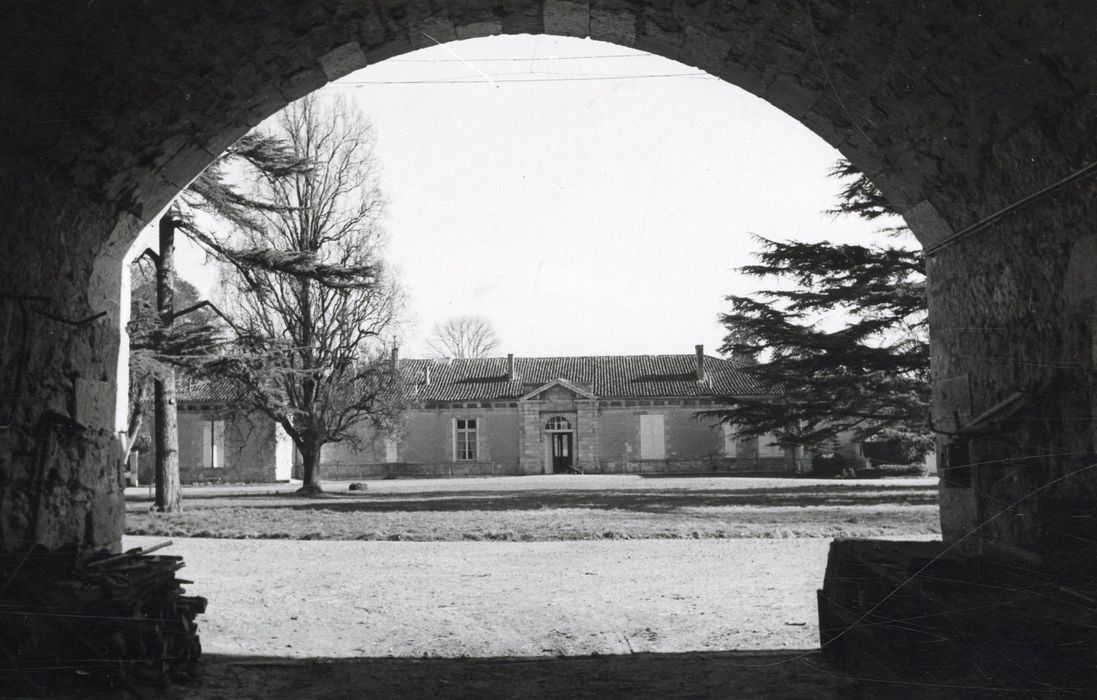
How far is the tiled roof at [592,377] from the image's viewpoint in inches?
1524

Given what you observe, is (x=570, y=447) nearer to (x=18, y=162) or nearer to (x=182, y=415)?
(x=182, y=415)

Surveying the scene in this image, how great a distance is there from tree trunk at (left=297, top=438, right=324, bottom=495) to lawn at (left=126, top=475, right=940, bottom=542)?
7.42 ft

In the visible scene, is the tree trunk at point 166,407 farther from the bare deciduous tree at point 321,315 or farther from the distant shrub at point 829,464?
the distant shrub at point 829,464

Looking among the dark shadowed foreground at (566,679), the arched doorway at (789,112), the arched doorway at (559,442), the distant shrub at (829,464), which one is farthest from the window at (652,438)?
the dark shadowed foreground at (566,679)

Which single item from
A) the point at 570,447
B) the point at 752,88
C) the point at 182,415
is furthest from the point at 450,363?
the point at 752,88

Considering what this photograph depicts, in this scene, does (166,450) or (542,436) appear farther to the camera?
(542,436)

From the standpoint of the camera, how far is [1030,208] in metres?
4.09

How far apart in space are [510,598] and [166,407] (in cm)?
1172

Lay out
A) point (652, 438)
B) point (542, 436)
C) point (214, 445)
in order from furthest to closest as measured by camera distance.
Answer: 1. point (542, 436)
2. point (652, 438)
3. point (214, 445)

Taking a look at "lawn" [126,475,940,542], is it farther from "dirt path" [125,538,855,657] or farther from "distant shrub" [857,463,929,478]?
"distant shrub" [857,463,929,478]

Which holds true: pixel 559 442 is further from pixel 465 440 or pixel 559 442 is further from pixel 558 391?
pixel 465 440

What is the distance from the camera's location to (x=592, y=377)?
40.7 m

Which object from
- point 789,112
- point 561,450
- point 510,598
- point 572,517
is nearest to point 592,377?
point 561,450

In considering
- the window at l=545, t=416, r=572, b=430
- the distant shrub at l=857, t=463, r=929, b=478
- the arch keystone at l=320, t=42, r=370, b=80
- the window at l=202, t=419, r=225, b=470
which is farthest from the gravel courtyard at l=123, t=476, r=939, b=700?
the window at l=545, t=416, r=572, b=430
